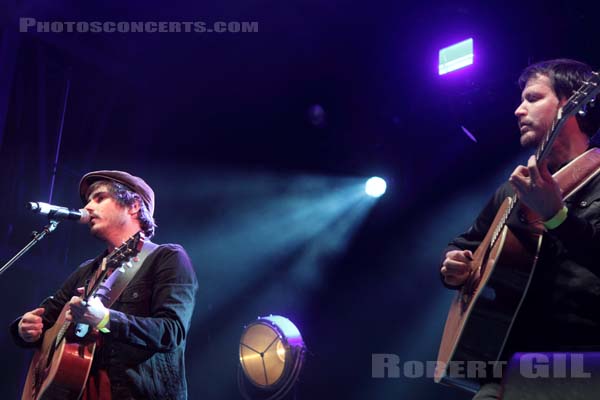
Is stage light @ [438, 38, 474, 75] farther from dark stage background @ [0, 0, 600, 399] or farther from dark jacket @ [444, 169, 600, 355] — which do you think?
dark jacket @ [444, 169, 600, 355]

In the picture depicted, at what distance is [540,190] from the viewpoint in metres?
2.24

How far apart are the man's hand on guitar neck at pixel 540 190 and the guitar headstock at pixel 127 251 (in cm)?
212

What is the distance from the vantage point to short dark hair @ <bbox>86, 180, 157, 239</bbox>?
4.08 metres

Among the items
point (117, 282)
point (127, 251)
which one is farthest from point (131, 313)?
point (127, 251)

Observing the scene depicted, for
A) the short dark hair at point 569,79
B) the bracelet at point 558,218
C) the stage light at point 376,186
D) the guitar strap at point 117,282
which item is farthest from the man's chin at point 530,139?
the stage light at point 376,186

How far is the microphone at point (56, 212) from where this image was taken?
370cm

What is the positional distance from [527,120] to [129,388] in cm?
236

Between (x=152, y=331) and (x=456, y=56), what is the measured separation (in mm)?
5133

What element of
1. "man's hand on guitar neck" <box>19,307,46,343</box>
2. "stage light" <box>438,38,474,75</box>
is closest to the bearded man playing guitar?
"man's hand on guitar neck" <box>19,307,46,343</box>

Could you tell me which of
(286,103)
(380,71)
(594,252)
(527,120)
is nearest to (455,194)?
(380,71)

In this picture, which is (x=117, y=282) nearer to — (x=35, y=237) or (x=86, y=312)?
(x=86, y=312)

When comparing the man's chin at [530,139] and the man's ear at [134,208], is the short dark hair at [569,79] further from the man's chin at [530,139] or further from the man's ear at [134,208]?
the man's ear at [134,208]

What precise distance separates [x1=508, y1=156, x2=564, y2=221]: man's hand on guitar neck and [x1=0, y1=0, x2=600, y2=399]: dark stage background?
4400 mm

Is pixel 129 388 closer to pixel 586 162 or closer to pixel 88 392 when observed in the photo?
pixel 88 392
